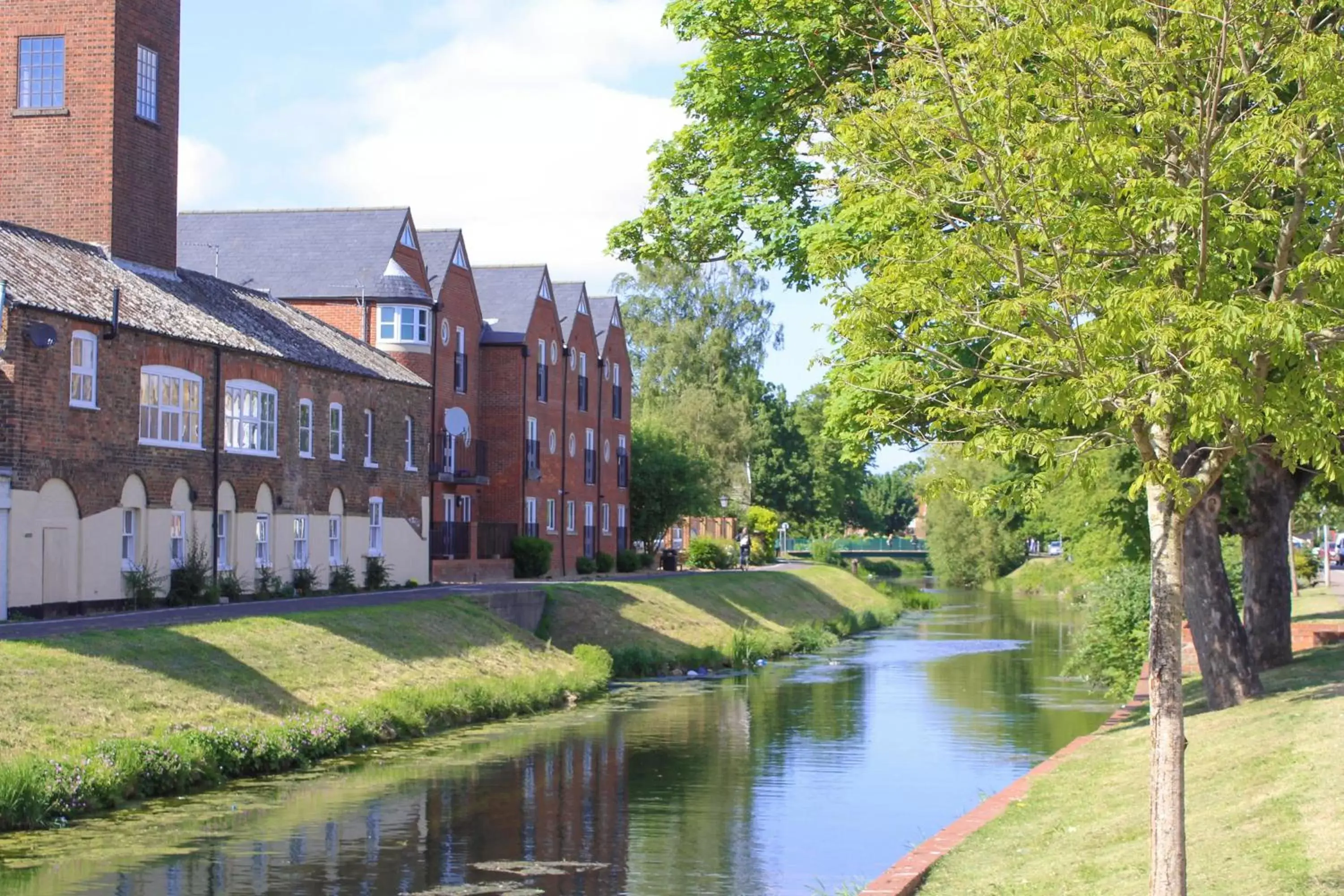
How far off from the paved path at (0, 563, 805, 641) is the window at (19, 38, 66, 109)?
12.9m

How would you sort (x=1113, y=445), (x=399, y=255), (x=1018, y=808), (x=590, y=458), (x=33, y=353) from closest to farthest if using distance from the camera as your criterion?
(x=1113, y=445)
(x=1018, y=808)
(x=33, y=353)
(x=399, y=255)
(x=590, y=458)

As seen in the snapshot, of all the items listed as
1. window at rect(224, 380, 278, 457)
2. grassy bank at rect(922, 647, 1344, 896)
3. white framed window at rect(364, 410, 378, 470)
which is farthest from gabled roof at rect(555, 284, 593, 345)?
grassy bank at rect(922, 647, 1344, 896)

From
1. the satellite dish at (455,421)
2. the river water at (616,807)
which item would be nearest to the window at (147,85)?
the satellite dish at (455,421)

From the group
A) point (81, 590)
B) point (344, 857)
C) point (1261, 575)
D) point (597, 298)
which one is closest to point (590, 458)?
point (597, 298)

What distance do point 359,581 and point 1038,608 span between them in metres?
39.2

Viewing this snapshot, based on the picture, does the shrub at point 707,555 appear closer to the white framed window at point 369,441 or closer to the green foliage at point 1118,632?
the white framed window at point 369,441

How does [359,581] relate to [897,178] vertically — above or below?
below

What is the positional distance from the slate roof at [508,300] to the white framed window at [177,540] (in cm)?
2332

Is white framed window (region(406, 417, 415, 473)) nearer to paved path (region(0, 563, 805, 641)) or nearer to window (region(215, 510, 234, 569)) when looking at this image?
paved path (region(0, 563, 805, 641))

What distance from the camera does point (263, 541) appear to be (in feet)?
120

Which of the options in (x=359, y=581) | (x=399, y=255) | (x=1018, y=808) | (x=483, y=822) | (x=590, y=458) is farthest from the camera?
(x=590, y=458)

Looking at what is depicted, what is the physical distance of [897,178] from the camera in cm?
1064

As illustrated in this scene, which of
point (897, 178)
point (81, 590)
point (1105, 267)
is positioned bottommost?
point (81, 590)

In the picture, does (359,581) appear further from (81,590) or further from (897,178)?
(897,178)
